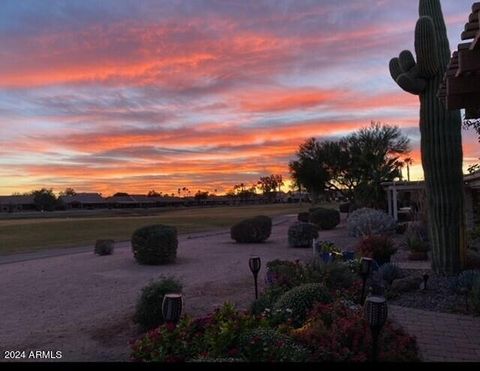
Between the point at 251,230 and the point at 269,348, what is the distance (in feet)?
60.8

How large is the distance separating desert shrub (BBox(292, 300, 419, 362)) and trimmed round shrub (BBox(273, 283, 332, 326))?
0.65m

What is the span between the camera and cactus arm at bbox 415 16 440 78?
427 inches

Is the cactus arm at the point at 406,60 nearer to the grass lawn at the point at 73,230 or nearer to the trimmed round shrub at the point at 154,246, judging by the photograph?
the trimmed round shrub at the point at 154,246

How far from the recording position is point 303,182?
49.5 metres

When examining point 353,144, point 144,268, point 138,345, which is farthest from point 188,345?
point 353,144

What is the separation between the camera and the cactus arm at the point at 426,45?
35.6 feet

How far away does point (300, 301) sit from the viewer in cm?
668

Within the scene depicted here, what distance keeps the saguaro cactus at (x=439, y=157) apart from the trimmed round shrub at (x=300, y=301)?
4.91m

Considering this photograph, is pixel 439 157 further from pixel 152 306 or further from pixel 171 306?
pixel 171 306

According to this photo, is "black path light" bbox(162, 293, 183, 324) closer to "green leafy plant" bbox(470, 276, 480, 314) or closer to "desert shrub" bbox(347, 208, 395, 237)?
"green leafy plant" bbox(470, 276, 480, 314)

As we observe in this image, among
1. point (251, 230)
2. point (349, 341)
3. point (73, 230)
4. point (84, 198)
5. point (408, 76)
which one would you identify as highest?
point (84, 198)

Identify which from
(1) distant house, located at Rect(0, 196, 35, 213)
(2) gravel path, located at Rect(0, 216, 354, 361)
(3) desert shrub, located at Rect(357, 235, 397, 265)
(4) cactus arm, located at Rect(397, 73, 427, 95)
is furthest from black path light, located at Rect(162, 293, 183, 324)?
(1) distant house, located at Rect(0, 196, 35, 213)

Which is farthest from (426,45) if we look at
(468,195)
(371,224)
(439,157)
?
(468,195)

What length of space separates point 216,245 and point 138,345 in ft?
58.6
